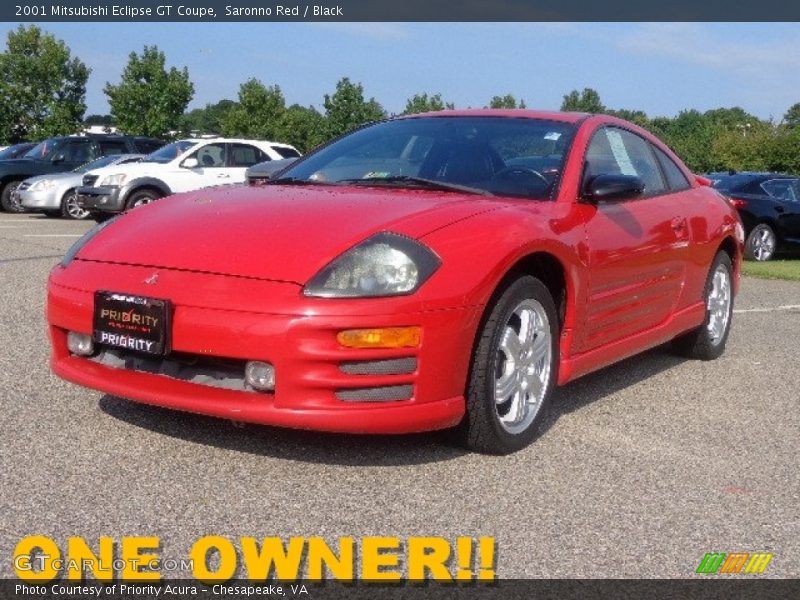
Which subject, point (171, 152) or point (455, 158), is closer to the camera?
point (455, 158)

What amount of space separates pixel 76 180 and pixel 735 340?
13916 mm

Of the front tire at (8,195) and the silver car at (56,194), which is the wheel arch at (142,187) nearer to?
the silver car at (56,194)

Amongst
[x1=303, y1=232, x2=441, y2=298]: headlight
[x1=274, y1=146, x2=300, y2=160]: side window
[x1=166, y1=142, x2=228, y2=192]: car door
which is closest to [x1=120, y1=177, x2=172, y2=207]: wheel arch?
[x1=166, y1=142, x2=228, y2=192]: car door

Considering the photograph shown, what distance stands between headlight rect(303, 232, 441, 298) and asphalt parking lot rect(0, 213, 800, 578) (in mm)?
659

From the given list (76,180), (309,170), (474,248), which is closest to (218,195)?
(309,170)

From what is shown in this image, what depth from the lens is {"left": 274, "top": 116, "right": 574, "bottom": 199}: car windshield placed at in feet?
15.0

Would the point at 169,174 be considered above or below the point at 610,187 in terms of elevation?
below

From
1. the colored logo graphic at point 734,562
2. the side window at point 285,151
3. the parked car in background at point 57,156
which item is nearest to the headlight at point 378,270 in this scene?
the colored logo graphic at point 734,562

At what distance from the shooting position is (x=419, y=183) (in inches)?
179

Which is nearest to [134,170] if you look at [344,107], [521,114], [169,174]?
[169,174]

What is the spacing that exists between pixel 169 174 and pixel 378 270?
13.2 metres

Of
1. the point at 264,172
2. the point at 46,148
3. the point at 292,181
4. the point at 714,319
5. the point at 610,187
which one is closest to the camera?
the point at 610,187

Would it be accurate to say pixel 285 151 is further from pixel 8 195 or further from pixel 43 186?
pixel 8 195

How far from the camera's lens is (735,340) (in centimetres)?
715
